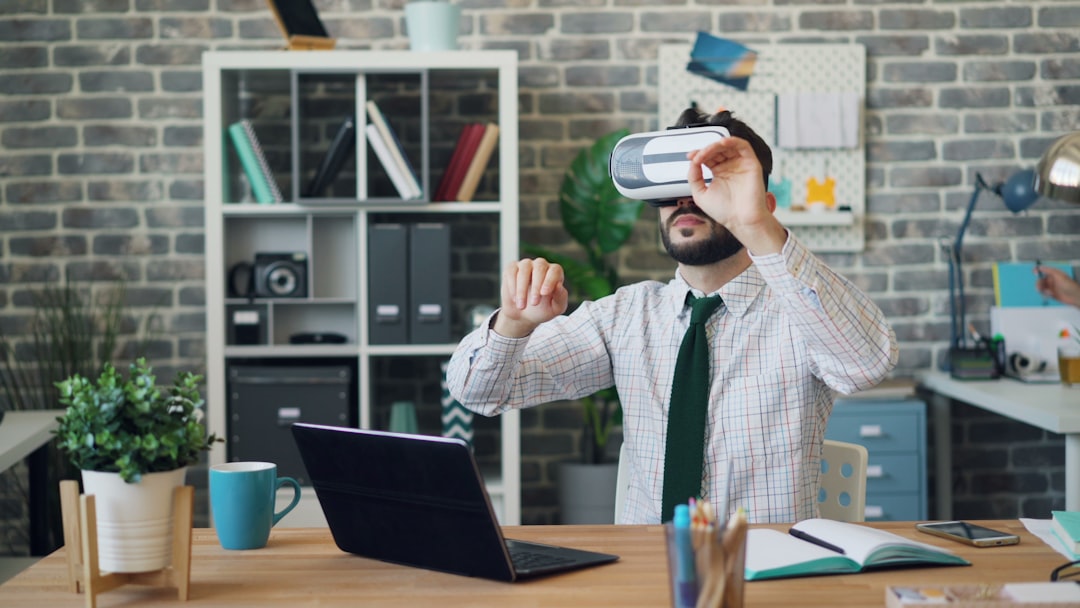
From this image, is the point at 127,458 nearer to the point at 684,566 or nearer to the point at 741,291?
the point at 684,566

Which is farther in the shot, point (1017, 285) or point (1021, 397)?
point (1017, 285)

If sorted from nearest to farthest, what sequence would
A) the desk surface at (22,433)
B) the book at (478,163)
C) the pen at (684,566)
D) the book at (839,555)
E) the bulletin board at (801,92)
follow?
the pen at (684,566) < the book at (839,555) < the desk surface at (22,433) < the book at (478,163) < the bulletin board at (801,92)

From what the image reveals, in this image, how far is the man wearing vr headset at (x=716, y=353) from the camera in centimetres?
156

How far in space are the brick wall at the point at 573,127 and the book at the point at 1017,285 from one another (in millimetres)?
58

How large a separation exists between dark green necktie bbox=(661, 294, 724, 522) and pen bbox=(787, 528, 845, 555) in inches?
11.6

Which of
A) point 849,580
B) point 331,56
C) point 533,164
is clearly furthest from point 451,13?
point 849,580

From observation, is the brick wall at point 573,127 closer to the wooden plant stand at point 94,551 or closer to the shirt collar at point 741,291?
the shirt collar at point 741,291

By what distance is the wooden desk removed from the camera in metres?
1.17

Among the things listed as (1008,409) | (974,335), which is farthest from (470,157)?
(974,335)

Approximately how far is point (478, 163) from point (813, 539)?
2.00m

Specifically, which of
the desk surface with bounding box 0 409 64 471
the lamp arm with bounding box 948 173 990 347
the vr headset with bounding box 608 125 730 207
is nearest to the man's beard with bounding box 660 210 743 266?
the vr headset with bounding box 608 125 730 207

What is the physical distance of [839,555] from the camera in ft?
4.20

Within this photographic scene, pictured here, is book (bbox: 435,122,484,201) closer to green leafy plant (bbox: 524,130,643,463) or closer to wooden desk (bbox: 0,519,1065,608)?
green leafy plant (bbox: 524,130,643,463)

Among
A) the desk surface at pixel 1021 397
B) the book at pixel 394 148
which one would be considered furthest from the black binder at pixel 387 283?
the desk surface at pixel 1021 397
